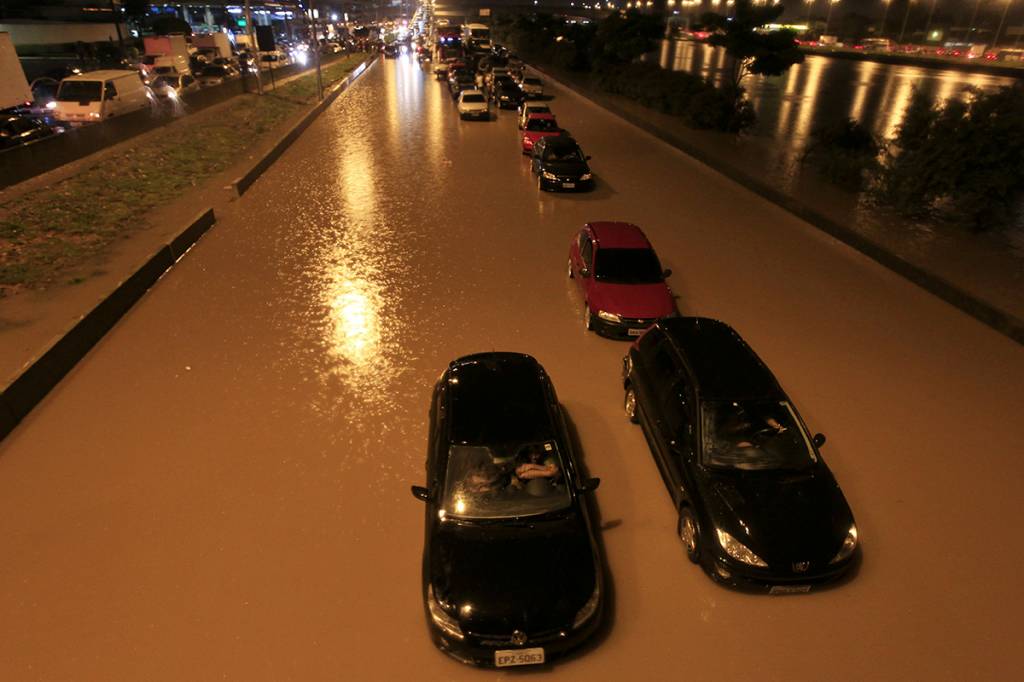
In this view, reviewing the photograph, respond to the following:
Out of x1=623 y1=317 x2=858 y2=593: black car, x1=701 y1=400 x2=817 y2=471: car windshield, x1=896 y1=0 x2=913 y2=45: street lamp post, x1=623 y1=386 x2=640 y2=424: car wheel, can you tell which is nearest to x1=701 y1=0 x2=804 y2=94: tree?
x1=623 y1=386 x2=640 y2=424: car wheel

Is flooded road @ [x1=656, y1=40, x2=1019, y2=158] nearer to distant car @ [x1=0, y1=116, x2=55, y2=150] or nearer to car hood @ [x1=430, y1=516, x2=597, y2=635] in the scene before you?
car hood @ [x1=430, y1=516, x2=597, y2=635]

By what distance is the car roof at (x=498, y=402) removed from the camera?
5512 mm

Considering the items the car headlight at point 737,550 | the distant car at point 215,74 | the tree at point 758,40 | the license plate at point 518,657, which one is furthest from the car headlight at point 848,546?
the distant car at point 215,74

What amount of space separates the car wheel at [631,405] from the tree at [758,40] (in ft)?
69.8

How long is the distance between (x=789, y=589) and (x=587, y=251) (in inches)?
253

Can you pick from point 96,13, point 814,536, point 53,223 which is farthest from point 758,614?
point 96,13

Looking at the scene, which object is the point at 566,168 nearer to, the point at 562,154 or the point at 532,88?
the point at 562,154

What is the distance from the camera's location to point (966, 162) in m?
13.4

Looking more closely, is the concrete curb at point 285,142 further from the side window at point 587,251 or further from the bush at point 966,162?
the bush at point 966,162

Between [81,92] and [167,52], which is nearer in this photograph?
[81,92]

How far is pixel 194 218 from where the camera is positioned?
43.9 feet

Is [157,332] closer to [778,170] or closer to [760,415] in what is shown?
[760,415]

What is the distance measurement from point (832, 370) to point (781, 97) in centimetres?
3140

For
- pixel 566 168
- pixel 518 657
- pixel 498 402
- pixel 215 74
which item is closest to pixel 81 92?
pixel 566 168
